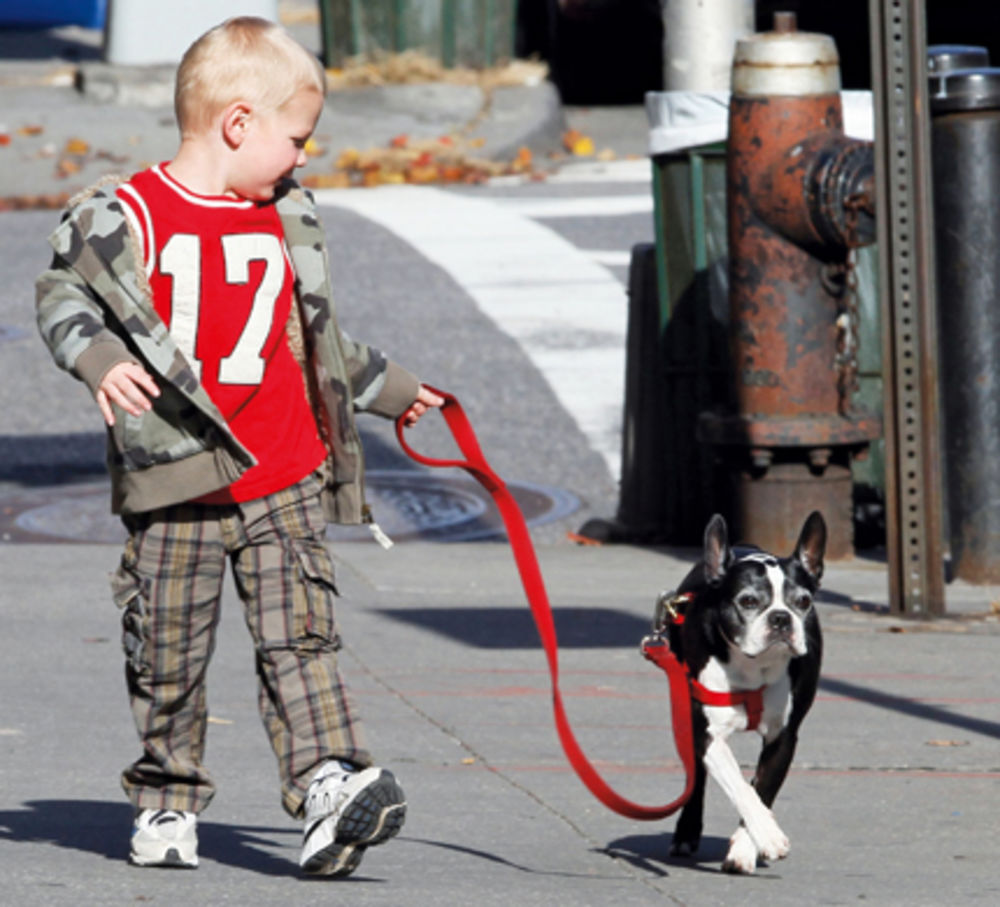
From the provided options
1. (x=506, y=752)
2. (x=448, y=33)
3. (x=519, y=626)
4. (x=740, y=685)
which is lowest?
(x=519, y=626)

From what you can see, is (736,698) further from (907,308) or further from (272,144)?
(907,308)

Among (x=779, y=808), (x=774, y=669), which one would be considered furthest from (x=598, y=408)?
(x=774, y=669)

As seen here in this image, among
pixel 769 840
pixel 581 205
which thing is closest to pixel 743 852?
pixel 769 840

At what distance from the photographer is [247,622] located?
3.97m

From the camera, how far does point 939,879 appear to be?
4109mm

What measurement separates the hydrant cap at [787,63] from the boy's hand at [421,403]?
131 inches

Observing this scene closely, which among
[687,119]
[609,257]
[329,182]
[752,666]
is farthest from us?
[329,182]

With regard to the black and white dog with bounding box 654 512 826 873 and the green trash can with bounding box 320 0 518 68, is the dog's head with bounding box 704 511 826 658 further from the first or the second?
the green trash can with bounding box 320 0 518 68

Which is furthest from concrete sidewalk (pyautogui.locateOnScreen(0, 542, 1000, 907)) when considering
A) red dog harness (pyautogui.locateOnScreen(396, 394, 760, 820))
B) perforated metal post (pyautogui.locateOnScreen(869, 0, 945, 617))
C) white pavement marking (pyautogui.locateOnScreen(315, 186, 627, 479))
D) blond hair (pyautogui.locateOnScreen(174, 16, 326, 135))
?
white pavement marking (pyautogui.locateOnScreen(315, 186, 627, 479))

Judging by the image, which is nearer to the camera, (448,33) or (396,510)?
(396,510)

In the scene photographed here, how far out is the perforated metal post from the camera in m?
6.74

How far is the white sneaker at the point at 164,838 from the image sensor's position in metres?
4.05

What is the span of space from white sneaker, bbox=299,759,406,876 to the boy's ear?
119cm

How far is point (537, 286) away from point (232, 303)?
29.1 feet
